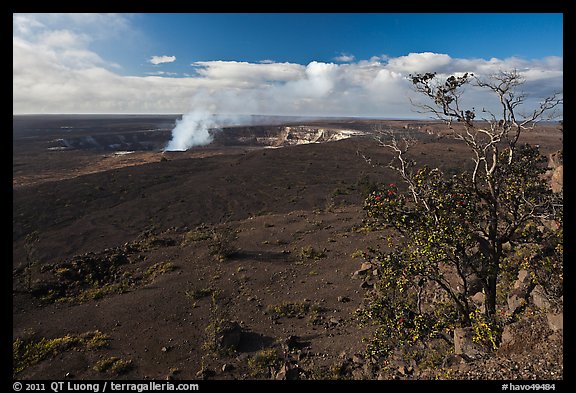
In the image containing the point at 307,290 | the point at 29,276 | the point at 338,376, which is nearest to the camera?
the point at 338,376

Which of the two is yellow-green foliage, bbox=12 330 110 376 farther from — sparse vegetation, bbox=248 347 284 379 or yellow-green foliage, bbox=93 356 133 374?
sparse vegetation, bbox=248 347 284 379

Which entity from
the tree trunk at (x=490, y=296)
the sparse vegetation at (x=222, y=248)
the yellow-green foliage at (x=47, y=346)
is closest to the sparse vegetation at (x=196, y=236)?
the sparse vegetation at (x=222, y=248)

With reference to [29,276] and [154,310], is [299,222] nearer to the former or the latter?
[154,310]

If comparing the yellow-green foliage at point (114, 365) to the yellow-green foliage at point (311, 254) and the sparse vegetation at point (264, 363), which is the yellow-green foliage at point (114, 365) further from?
the yellow-green foliage at point (311, 254)

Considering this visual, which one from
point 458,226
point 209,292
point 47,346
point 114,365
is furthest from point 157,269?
point 458,226
